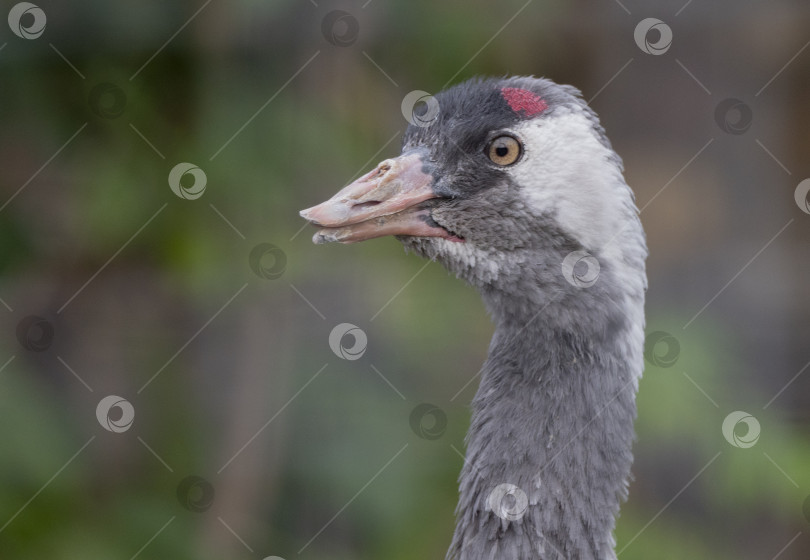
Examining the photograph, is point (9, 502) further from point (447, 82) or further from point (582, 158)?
point (582, 158)

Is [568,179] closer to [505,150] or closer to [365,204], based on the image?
[505,150]

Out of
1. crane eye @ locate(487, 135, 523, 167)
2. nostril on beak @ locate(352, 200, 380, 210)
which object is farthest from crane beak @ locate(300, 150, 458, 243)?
crane eye @ locate(487, 135, 523, 167)

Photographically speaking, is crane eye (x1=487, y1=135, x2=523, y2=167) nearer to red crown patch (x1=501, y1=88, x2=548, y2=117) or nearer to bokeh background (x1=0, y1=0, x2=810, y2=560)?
red crown patch (x1=501, y1=88, x2=548, y2=117)

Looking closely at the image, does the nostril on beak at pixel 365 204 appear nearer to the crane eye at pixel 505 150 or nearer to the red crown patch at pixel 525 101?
the crane eye at pixel 505 150

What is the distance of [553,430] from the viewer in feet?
7.98

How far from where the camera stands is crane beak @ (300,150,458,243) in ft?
8.00

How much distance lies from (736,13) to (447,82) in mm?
2053

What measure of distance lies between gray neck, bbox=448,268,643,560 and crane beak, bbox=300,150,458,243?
30 cm

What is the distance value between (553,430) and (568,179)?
64 centimetres

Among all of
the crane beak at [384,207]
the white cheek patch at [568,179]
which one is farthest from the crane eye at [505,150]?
the crane beak at [384,207]

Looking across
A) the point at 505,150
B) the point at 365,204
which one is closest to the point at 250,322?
the point at 365,204

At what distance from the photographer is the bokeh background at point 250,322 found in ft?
14.2

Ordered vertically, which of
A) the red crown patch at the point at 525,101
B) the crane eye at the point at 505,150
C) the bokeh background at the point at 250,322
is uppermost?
the red crown patch at the point at 525,101

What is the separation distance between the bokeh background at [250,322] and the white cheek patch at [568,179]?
1.86 metres
